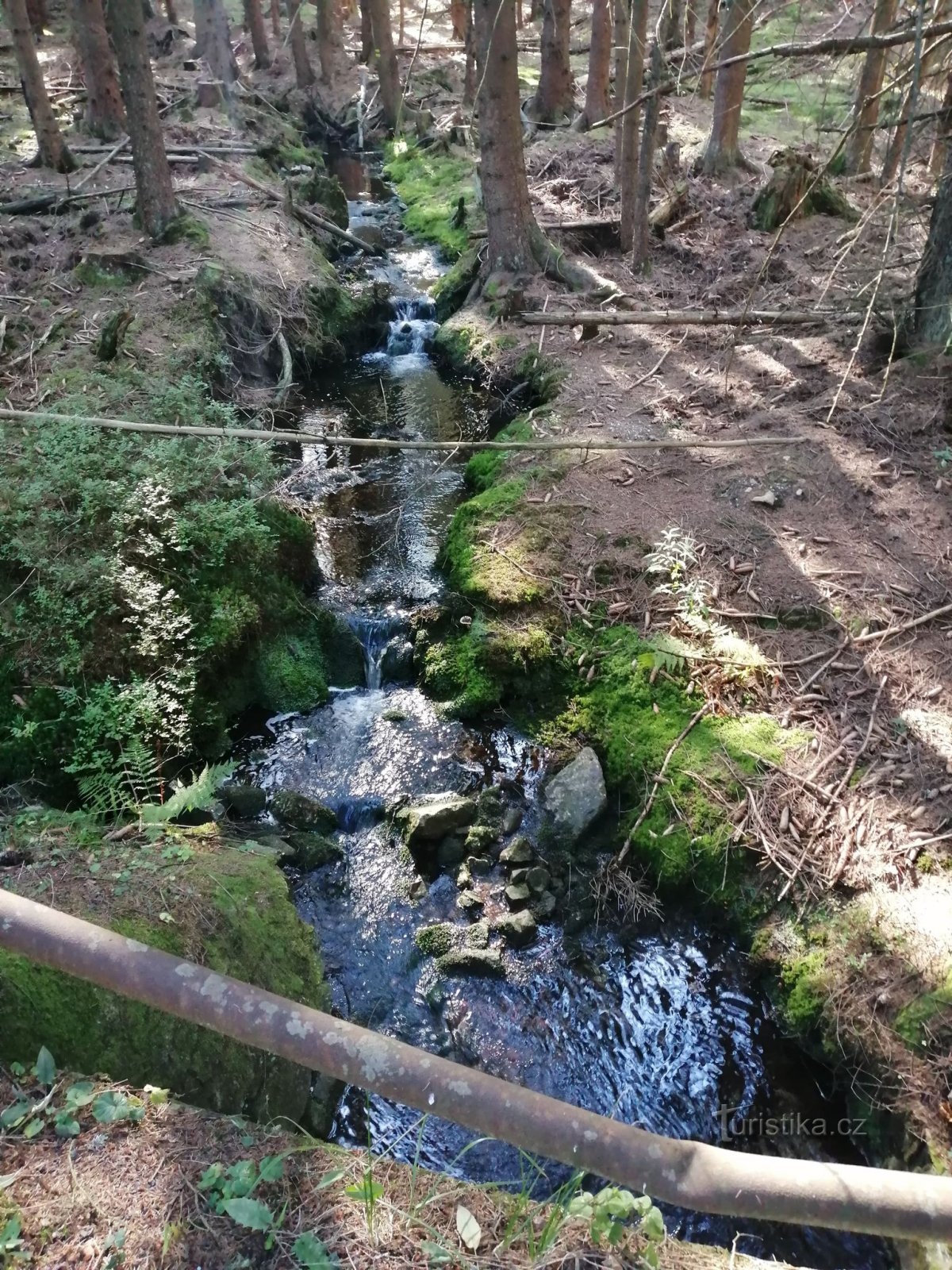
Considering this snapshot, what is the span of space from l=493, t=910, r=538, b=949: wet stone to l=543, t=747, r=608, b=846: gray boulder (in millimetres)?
578

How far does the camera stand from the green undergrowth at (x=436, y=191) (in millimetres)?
14695

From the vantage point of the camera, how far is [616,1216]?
235 centimetres

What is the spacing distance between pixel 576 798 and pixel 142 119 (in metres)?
9.43

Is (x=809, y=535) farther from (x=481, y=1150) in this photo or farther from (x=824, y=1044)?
(x=481, y=1150)

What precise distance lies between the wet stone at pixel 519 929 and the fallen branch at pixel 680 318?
6.98 metres

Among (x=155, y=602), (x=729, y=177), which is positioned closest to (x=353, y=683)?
(x=155, y=602)

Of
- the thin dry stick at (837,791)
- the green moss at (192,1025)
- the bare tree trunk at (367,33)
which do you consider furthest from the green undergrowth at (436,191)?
the green moss at (192,1025)

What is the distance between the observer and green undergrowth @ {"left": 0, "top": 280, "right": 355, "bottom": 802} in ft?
16.5

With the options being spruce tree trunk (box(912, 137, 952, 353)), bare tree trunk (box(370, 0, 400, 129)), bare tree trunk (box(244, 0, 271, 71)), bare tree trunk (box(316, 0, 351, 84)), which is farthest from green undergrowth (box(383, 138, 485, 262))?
spruce tree trunk (box(912, 137, 952, 353))

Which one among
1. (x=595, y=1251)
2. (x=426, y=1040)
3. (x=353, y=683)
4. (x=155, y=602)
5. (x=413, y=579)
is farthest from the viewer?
(x=413, y=579)

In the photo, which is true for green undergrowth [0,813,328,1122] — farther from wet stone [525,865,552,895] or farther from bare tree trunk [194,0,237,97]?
bare tree trunk [194,0,237,97]

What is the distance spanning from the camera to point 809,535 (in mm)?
6062

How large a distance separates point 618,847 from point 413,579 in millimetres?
3336

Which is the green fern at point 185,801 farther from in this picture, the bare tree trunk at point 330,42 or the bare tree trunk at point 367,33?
the bare tree trunk at point 367,33
